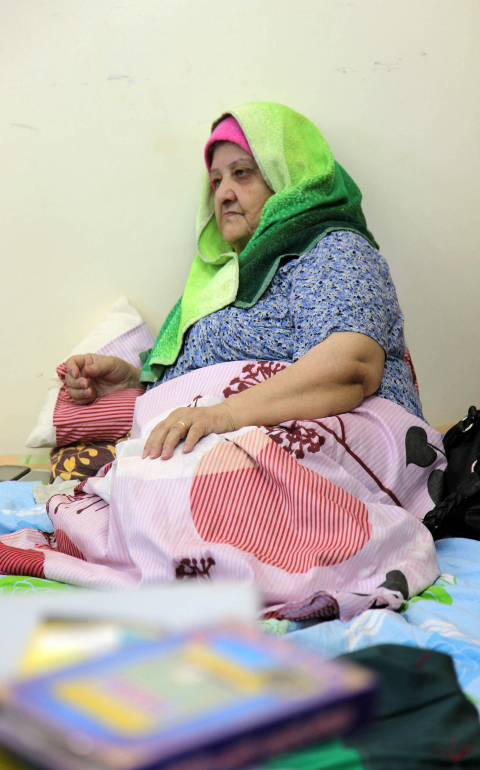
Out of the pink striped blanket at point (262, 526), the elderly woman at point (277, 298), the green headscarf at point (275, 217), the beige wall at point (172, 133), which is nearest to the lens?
the pink striped blanket at point (262, 526)

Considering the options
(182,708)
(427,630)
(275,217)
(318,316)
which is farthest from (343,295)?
(182,708)

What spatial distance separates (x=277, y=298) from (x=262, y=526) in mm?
639

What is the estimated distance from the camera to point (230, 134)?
1.53 m

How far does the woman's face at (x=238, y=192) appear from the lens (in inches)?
60.3

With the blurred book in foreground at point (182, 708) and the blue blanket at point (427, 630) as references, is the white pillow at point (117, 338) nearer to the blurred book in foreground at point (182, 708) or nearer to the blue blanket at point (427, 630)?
the blue blanket at point (427, 630)

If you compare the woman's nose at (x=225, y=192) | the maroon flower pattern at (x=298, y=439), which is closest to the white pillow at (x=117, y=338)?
the woman's nose at (x=225, y=192)

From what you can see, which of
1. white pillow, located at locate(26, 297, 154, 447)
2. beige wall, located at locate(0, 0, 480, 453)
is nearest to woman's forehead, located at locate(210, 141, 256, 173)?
beige wall, located at locate(0, 0, 480, 453)

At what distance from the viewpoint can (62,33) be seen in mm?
1606

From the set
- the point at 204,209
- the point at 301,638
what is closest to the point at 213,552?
the point at 301,638

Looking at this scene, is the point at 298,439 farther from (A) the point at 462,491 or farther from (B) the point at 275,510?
(A) the point at 462,491

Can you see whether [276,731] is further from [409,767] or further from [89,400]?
[89,400]

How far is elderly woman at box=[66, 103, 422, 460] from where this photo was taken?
44.4 inches

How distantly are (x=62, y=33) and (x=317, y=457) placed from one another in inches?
54.6

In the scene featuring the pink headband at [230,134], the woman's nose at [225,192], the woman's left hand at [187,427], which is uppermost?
the pink headband at [230,134]
